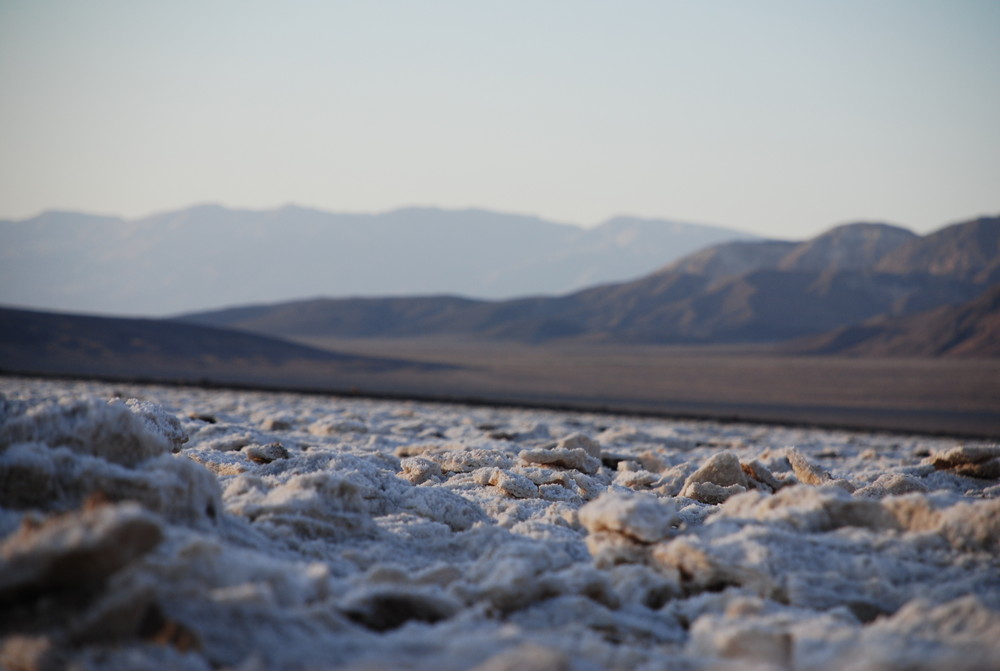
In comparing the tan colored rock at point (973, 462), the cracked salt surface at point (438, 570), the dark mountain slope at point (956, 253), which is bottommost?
the cracked salt surface at point (438, 570)

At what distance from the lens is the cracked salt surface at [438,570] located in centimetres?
237

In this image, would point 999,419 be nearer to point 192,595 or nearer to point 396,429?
point 396,429

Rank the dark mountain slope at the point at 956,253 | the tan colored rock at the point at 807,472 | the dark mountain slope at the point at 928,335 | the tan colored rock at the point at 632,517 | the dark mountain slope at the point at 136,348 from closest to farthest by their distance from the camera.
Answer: the tan colored rock at the point at 632,517, the tan colored rock at the point at 807,472, the dark mountain slope at the point at 136,348, the dark mountain slope at the point at 928,335, the dark mountain slope at the point at 956,253

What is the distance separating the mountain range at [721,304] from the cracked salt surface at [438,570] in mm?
63824

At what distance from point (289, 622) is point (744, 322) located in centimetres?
7197

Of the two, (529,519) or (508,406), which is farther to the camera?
(508,406)

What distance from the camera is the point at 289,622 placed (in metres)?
2.52

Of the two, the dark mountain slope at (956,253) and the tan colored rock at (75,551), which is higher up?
the dark mountain slope at (956,253)

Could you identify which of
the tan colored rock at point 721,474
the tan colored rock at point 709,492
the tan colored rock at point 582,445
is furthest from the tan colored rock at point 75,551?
the tan colored rock at point 582,445

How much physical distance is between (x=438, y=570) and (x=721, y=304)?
75783 mm

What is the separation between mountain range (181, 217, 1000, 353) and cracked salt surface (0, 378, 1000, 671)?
63824 millimetres

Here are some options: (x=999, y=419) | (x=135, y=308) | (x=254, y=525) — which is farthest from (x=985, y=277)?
(x=135, y=308)

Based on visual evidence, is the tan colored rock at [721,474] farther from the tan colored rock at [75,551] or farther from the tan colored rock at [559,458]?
the tan colored rock at [75,551]

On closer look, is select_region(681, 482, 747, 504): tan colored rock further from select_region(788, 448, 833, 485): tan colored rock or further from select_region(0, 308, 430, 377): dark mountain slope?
select_region(0, 308, 430, 377): dark mountain slope
